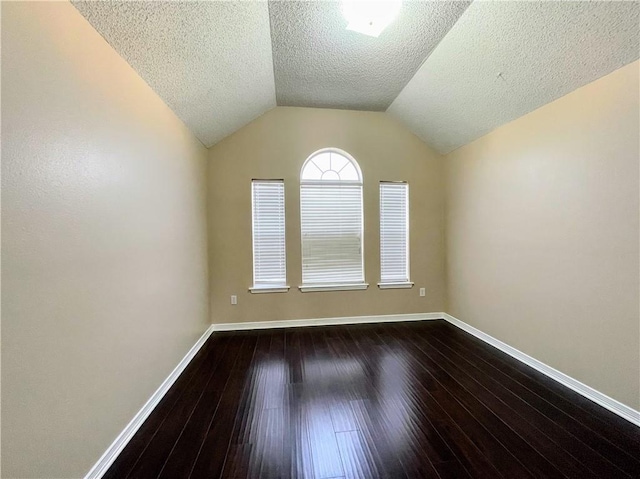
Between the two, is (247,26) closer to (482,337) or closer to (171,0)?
(171,0)

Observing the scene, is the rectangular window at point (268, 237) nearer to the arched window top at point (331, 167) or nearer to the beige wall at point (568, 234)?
the arched window top at point (331, 167)

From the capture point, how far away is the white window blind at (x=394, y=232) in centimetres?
355

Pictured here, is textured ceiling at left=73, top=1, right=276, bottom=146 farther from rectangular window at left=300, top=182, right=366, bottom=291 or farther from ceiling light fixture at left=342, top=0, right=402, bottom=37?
rectangular window at left=300, top=182, right=366, bottom=291

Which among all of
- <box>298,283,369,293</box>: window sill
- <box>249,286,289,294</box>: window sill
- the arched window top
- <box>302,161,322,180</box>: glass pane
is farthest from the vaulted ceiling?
<box>298,283,369,293</box>: window sill

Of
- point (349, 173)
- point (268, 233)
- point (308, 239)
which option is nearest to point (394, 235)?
point (349, 173)

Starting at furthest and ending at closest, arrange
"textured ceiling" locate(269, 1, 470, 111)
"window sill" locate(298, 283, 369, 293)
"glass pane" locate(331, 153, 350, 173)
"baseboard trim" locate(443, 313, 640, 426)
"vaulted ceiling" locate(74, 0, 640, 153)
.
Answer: "glass pane" locate(331, 153, 350, 173) < "window sill" locate(298, 283, 369, 293) < "textured ceiling" locate(269, 1, 470, 111) < "baseboard trim" locate(443, 313, 640, 426) < "vaulted ceiling" locate(74, 0, 640, 153)

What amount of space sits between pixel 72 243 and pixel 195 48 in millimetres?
1486

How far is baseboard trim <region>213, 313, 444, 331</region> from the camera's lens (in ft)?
10.8

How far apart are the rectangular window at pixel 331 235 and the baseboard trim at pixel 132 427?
1.65 m

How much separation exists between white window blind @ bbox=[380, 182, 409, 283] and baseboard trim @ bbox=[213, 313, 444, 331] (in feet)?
1.68

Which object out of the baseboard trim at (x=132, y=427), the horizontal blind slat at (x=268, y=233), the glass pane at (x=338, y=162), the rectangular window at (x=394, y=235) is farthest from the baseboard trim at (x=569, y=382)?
the baseboard trim at (x=132, y=427)

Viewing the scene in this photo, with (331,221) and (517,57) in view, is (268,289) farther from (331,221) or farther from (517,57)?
(517,57)

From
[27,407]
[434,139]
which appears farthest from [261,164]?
[27,407]

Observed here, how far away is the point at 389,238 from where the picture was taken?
3.57 metres
